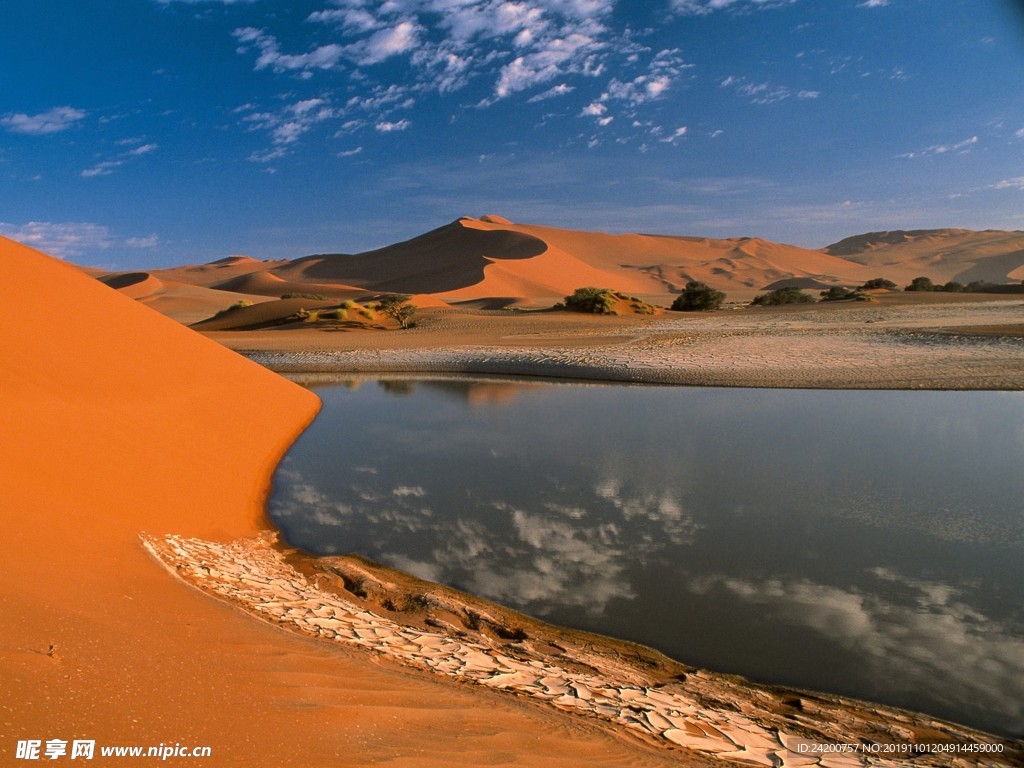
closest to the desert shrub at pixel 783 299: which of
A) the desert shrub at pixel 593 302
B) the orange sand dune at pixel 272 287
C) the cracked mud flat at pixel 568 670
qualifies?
the desert shrub at pixel 593 302

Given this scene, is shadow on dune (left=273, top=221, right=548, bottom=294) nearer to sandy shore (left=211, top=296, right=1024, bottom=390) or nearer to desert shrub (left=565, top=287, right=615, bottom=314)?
desert shrub (left=565, top=287, right=615, bottom=314)

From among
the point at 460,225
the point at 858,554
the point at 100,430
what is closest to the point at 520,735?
the point at 858,554

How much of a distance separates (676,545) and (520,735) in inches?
124

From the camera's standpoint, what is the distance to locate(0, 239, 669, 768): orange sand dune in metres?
2.30

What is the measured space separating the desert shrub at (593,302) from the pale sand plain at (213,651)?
24656 millimetres

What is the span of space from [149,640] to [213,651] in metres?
0.29

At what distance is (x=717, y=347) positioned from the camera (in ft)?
61.9

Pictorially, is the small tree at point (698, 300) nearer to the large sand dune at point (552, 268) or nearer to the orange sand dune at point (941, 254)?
the large sand dune at point (552, 268)

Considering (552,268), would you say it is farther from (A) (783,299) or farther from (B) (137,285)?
(B) (137,285)

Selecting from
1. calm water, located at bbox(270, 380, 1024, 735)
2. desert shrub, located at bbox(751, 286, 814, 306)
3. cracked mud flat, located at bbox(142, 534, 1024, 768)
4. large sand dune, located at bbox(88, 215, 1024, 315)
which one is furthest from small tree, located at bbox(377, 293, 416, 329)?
cracked mud flat, located at bbox(142, 534, 1024, 768)

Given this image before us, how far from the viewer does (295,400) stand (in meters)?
12.5

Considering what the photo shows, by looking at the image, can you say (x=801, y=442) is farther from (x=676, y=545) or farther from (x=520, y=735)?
(x=520, y=735)

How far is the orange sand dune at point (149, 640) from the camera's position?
2.30 meters

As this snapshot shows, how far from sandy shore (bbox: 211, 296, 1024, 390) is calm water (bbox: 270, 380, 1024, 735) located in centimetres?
308
